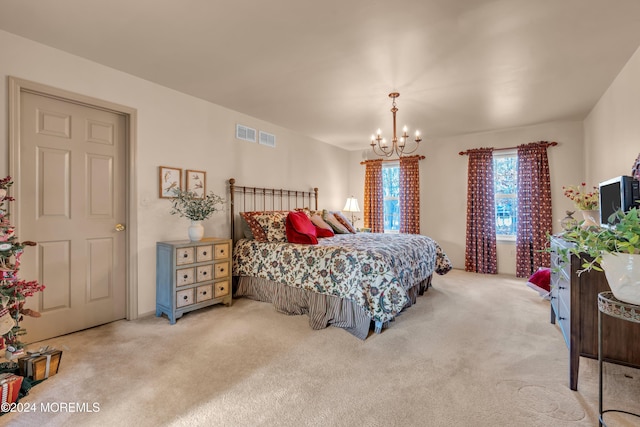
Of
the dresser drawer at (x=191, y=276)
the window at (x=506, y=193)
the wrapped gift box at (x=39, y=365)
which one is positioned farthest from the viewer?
the window at (x=506, y=193)

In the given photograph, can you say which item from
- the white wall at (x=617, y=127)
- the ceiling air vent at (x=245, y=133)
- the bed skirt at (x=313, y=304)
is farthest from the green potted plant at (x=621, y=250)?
the ceiling air vent at (x=245, y=133)

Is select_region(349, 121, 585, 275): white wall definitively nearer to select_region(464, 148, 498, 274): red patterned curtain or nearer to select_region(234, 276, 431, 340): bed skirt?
select_region(464, 148, 498, 274): red patterned curtain

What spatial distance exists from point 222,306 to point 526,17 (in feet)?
12.6

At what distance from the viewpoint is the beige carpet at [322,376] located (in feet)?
5.22

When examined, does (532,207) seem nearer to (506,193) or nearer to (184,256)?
(506,193)

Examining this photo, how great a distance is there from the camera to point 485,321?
2939 millimetres

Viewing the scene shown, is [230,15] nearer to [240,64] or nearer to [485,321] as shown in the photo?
[240,64]

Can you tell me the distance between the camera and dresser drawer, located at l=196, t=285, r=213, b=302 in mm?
3111

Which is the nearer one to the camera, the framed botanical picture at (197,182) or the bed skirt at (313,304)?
the bed skirt at (313,304)

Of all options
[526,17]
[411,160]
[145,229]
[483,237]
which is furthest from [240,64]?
[483,237]

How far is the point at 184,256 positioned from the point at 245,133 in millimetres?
2033

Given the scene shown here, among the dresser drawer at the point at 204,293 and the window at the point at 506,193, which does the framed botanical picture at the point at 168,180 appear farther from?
the window at the point at 506,193

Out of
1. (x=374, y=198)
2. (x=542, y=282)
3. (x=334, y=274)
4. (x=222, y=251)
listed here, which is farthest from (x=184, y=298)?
(x=374, y=198)

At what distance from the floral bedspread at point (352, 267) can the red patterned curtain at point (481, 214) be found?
1.69 m
